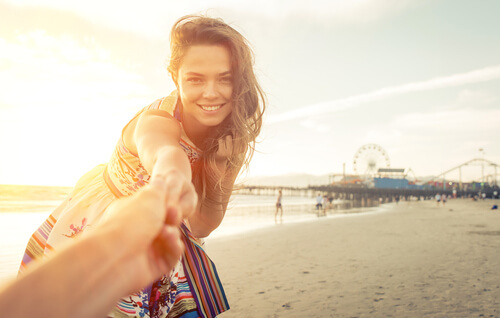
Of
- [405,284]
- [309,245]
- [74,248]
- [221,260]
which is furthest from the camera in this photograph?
[309,245]

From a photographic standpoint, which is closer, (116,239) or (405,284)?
(116,239)

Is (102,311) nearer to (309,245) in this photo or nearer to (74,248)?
(74,248)

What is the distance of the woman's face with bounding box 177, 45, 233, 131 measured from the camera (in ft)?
6.02

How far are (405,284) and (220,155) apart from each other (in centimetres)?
426

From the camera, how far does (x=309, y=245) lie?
9328mm

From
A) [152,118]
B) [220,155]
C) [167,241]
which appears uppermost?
[152,118]

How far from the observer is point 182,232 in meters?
1.91

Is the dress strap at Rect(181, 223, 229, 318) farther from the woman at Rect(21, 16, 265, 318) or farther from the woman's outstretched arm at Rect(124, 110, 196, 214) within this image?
the woman's outstretched arm at Rect(124, 110, 196, 214)

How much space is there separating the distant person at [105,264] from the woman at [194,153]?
35.1 inches

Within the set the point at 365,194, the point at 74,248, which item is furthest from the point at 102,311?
the point at 365,194

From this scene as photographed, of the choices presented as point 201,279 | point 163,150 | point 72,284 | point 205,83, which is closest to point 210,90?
point 205,83

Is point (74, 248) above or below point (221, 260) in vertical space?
above

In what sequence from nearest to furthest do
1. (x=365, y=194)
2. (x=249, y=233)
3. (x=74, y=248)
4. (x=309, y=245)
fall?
(x=74, y=248) → (x=309, y=245) → (x=249, y=233) → (x=365, y=194)

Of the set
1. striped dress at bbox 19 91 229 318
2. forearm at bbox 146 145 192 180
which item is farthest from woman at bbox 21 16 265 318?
forearm at bbox 146 145 192 180
